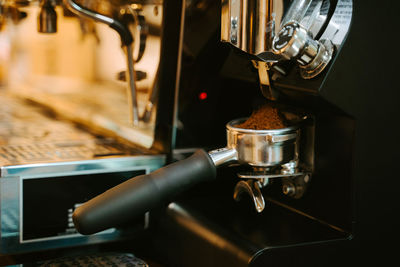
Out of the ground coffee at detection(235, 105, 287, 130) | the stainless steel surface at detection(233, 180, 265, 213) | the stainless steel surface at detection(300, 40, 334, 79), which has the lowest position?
the stainless steel surface at detection(233, 180, 265, 213)

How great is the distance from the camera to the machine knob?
52cm

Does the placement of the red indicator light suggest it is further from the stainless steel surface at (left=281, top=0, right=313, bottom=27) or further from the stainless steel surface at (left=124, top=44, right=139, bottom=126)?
the stainless steel surface at (left=281, top=0, right=313, bottom=27)

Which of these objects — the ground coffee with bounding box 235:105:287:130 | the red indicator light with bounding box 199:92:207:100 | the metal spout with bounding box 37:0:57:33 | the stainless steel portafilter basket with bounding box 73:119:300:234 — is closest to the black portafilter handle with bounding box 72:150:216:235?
the stainless steel portafilter basket with bounding box 73:119:300:234

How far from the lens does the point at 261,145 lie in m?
0.60

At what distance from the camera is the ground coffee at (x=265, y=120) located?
0.64 metres

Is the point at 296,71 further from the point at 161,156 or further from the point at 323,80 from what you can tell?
the point at 161,156

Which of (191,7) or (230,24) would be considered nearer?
(230,24)

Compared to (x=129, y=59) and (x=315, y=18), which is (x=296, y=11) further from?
(x=129, y=59)

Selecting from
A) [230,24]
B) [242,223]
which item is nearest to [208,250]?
[242,223]

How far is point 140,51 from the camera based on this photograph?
87 cm

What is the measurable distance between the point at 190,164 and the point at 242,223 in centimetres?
16

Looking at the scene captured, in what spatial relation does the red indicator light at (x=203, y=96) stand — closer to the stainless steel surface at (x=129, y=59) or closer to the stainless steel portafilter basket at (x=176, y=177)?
the stainless steel surface at (x=129, y=59)

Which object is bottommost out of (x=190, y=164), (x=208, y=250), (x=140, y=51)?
(x=208, y=250)

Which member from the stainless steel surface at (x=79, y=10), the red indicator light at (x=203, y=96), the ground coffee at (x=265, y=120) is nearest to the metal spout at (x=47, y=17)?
the stainless steel surface at (x=79, y=10)
